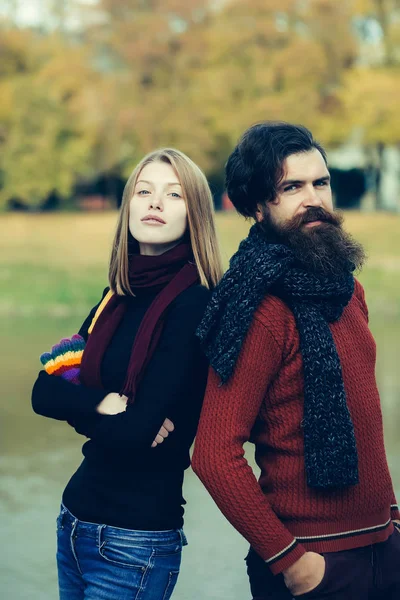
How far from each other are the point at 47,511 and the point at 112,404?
2614 mm

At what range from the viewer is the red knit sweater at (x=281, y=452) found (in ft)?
7.37

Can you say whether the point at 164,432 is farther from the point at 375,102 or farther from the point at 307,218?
the point at 375,102

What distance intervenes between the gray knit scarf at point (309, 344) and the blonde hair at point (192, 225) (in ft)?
1.07

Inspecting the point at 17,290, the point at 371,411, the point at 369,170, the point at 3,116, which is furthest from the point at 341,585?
the point at 369,170

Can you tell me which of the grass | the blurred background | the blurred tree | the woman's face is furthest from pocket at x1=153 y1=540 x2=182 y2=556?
the blurred tree

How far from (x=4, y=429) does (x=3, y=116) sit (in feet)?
74.3

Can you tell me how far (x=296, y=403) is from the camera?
2305mm

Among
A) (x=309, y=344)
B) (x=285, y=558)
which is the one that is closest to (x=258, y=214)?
(x=309, y=344)

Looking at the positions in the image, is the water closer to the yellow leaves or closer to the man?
the man

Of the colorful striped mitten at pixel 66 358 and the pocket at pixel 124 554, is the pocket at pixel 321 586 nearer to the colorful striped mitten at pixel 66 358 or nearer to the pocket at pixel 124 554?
the pocket at pixel 124 554

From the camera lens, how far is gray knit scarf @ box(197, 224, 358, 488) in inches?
88.1

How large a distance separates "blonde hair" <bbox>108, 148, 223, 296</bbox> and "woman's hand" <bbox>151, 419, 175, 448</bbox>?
392 millimetres

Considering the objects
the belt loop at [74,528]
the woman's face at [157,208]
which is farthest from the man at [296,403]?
the belt loop at [74,528]

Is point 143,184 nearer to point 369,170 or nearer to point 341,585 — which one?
point 341,585
